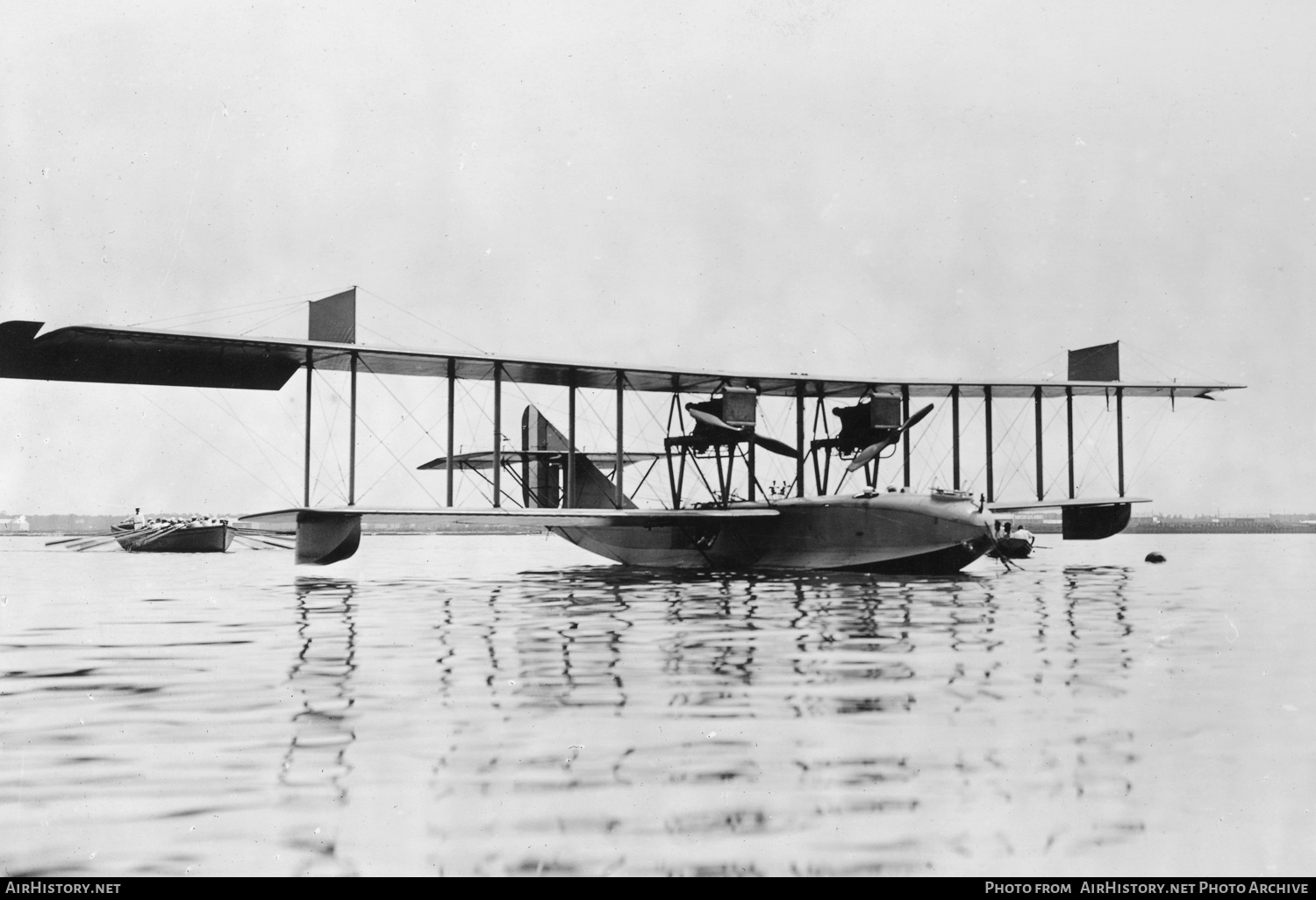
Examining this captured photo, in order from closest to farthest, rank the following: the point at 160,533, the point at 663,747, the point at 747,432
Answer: the point at 663,747, the point at 747,432, the point at 160,533

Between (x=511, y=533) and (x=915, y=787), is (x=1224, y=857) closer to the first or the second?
(x=915, y=787)

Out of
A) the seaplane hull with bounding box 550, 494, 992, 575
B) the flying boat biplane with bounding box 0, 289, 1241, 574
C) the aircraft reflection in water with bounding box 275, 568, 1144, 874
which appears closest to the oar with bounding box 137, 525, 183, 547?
the flying boat biplane with bounding box 0, 289, 1241, 574

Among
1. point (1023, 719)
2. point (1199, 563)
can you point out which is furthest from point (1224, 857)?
point (1199, 563)

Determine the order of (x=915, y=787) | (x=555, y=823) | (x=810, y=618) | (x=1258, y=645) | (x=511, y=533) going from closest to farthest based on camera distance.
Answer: (x=555, y=823), (x=915, y=787), (x=1258, y=645), (x=810, y=618), (x=511, y=533)

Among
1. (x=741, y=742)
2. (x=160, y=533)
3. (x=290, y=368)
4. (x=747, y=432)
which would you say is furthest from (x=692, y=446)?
(x=160, y=533)

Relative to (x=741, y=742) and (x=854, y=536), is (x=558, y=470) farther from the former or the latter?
(x=741, y=742)

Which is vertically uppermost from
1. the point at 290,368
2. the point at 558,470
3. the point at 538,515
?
the point at 290,368

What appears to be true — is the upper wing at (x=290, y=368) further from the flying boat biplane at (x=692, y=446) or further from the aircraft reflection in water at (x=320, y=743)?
the aircraft reflection in water at (x=320, y=743)
